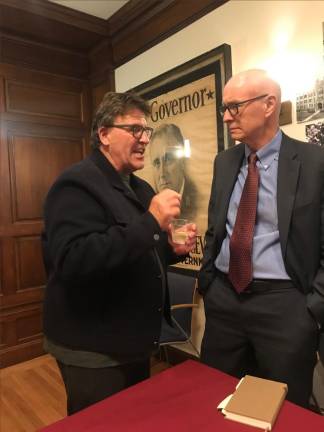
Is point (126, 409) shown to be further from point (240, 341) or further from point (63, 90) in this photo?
point (63, 90)

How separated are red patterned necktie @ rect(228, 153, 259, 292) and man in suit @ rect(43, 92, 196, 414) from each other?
1.34 feet

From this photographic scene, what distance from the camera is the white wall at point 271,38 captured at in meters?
2.04

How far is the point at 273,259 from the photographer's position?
1580 millimetres

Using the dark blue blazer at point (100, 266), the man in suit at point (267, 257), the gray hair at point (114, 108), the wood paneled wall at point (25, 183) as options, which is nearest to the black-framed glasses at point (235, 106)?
the man in suit at point (267, 257)

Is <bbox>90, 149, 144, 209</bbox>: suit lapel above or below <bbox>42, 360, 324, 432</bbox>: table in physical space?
above

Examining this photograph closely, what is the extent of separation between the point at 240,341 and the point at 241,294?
220 millimetres

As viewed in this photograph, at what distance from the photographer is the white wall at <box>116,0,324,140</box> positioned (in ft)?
6.70

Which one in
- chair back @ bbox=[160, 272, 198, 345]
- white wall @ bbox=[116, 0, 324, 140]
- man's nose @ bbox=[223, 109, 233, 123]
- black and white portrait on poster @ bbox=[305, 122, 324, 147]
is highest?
white wall @ bbox=[116, 0, 324, 140]

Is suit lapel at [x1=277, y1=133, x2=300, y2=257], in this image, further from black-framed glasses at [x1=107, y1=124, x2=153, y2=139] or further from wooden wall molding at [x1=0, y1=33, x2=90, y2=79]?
wooden wall molding at [x1=0, y1=33, x2=90, y2=79]

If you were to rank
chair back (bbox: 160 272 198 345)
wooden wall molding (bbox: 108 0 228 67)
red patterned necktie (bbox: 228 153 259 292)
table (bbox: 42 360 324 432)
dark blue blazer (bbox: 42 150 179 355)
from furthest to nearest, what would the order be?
wooden wall molding (bbox: 108 0 228 67)
chair back (bbox: 160 272 198 345)
red patterned necktie (bbox: 228 153 259 292)
dark blue blazer (bbox: 42 150 179 355)
table (bbox: 42 360 324 432)

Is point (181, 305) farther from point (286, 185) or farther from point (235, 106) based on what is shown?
point (235, 106)

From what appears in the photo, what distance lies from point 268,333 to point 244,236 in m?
0.42

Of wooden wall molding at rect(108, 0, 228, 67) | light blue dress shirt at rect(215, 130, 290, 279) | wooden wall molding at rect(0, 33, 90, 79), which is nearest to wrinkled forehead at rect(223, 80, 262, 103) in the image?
light blue dress shirt at rect(215, 130, 290, 279)

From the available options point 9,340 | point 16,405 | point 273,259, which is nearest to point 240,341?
point 273,259
